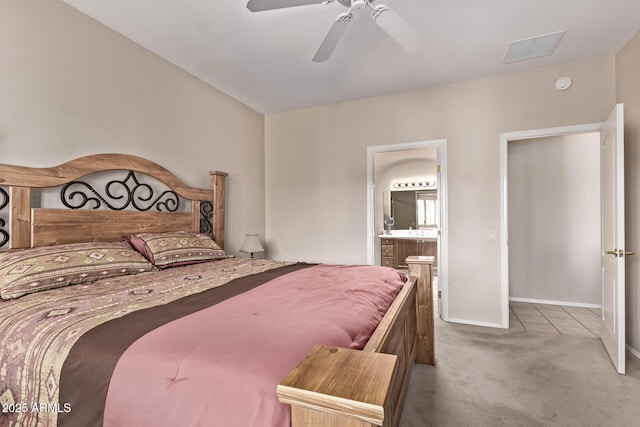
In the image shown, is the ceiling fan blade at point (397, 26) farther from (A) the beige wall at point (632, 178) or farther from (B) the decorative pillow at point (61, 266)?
(B) the decorative pillow at point (61, 266)

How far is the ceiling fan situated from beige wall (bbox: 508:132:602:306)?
9.98ft

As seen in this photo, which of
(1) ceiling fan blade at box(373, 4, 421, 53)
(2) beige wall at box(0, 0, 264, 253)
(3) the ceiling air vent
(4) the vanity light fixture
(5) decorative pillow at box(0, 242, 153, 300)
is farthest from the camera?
(4) the vanity light fixture

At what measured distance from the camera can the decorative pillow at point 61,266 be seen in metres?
1.58

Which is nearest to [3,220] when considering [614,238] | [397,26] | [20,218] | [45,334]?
[20,218]

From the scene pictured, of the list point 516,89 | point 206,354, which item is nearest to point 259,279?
point 206,354

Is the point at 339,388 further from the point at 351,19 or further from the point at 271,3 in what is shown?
the point at 351,19

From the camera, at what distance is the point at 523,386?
6.97 feet

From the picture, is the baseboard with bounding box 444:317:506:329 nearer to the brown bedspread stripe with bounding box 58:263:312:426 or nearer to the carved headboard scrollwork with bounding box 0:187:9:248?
the brown bedspread stripe with bounding box 58:263:312:426

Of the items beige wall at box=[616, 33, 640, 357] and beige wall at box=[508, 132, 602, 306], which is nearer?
beige wall at box=[616, 33, 640, 357]

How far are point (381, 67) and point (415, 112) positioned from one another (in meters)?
0.82

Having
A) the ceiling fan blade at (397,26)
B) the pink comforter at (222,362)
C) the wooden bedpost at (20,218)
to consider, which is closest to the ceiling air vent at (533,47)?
the ceiling fan blade at (397,26)

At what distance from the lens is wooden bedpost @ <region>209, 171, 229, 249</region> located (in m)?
3.42

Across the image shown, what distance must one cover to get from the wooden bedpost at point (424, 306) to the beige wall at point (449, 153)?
1.33 meters

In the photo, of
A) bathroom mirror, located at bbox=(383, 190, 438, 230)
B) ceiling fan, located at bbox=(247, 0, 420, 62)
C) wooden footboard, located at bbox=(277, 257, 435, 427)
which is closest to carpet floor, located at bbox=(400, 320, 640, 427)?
wooden footboard, located at bbox=(277, 257, 435, 427)
